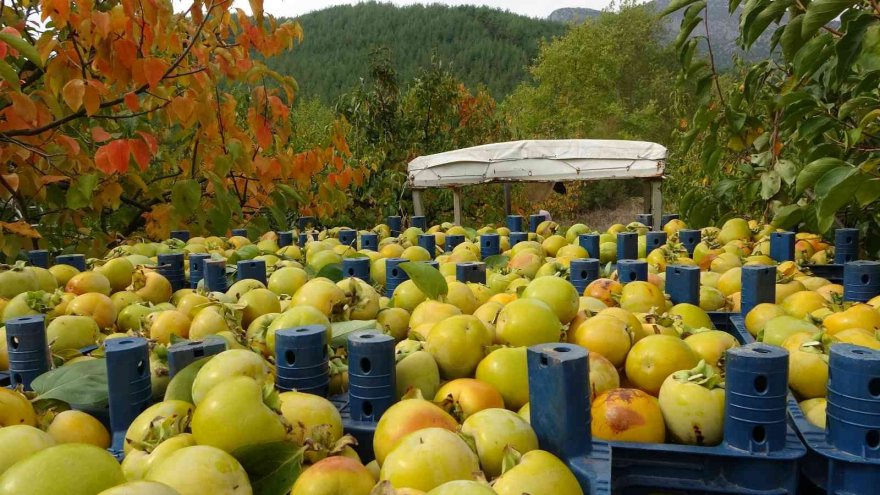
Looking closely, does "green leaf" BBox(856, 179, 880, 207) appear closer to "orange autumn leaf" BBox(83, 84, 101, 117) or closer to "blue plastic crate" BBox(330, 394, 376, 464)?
"blue plastic crate" BBox(330, 394, 376, 464)

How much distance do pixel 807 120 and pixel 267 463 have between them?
322 centimetres

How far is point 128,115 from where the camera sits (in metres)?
3.45

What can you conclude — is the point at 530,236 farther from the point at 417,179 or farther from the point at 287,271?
the point at 417,179

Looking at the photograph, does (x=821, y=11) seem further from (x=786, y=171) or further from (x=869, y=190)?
(x=786, y=171)

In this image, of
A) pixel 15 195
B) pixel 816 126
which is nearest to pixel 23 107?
pixel 15 195

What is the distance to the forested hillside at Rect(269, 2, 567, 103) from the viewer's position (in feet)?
187

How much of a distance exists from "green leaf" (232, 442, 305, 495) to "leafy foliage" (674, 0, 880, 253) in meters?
1.88

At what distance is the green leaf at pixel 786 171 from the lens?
13.9 ft

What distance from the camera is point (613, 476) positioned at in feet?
4.65

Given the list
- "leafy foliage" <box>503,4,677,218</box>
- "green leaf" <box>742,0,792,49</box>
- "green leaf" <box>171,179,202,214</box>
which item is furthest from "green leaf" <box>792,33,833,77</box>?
"leafy foliage" <box>503,4,677,218</box>

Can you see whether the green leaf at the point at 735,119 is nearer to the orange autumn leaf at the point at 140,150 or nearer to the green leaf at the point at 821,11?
the green leaf at the point at 821,11

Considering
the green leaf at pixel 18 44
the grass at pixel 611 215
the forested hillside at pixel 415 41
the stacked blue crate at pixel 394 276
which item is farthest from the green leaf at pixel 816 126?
the forested hillside at pixel 415 41

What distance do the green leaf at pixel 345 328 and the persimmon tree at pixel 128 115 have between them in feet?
4.99

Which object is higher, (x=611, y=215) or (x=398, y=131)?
(x=398, y=131)
